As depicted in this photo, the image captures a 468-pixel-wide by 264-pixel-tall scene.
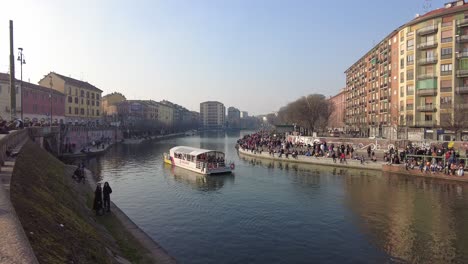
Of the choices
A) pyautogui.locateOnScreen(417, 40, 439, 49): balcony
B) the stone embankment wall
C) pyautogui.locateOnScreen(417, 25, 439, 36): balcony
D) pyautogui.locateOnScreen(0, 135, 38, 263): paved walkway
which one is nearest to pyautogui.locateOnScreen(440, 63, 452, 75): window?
pyautogui.locateOnScreen(417, 40, 439, 49): balcony

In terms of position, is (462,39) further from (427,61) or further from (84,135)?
(84,135)

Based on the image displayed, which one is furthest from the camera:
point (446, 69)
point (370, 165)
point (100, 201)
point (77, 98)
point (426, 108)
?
point (77, 98)

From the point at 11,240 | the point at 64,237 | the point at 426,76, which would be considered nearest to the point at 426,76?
the point at 426,76

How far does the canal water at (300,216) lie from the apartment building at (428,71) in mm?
29087

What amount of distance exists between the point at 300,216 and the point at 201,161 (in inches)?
794

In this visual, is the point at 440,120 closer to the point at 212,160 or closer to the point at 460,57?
the point at 460,57

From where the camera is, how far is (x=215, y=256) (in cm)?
1562

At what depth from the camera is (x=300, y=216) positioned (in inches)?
872

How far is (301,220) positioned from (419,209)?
915 centimetres

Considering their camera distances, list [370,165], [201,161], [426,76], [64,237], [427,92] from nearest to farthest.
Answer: [64,237] < [201,161] < [370,165] < [427,92] < [426,76]

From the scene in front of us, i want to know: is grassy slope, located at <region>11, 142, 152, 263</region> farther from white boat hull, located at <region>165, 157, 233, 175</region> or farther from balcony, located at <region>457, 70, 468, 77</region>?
balcony, located at <region>457, 70, 468, 77</region>

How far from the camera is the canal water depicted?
16047 millimetres

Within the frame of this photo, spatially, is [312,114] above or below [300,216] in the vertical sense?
above

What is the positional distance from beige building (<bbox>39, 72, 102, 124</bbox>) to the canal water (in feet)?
195
